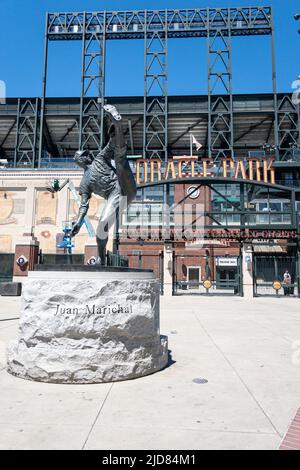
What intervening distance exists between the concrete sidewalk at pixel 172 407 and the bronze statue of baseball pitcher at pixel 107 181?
102 inches

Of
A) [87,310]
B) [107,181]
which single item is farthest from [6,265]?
[87,310]

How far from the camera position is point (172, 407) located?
12.6 feet

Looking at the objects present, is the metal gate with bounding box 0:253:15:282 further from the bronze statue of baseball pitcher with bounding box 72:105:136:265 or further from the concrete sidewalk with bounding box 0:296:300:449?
the bronze statue of baseball pitcher with bounding box 72:105:136:265

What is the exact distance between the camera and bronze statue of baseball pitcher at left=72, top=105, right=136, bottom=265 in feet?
21.2

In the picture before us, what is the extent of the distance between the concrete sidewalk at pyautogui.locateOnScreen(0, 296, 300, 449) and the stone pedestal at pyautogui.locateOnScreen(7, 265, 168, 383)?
0.72 ft

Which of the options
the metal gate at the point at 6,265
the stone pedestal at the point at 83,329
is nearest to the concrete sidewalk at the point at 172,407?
the stone pedestal at the point at 83,329

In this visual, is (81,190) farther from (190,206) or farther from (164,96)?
(164,96)

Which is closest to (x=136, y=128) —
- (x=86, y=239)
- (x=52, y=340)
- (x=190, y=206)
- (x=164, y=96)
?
(x=164, y=96)

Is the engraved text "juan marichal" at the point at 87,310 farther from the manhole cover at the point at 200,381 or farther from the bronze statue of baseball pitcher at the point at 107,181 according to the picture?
the bronze statue of baseball pitcher at the point at 107,181

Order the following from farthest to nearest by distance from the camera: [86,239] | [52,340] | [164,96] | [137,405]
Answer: [164,96] < [86,239] < [52,340] < [137,405]

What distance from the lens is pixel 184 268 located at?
3581 cm

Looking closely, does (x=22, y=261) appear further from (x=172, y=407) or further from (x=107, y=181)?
(x=172, y=407)

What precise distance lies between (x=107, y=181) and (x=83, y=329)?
10.5 ft

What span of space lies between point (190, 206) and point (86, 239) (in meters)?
10.5
